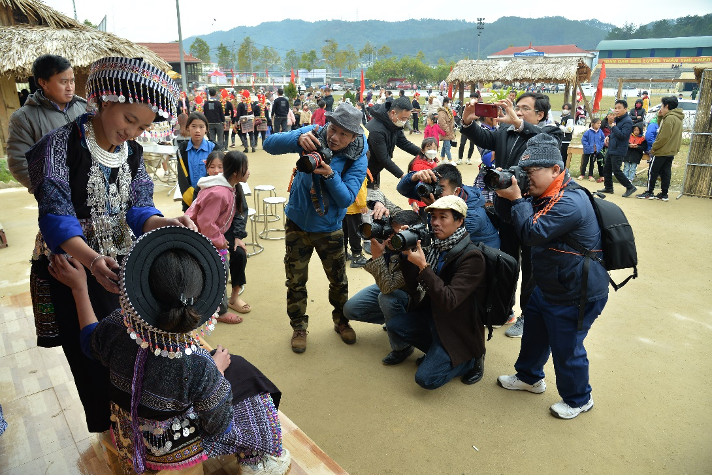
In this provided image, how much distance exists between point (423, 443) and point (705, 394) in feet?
6.46

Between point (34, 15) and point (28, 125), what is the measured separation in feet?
26.6

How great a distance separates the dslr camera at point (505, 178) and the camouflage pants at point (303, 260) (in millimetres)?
1260

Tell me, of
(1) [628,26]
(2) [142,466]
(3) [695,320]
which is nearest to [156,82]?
(2) [142,466]

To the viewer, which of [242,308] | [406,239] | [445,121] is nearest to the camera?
[406,239]

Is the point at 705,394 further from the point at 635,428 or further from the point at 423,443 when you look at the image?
the point at 423,443

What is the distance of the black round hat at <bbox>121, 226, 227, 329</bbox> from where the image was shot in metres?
1.37

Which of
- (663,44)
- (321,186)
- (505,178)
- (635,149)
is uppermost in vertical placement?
(663,44)

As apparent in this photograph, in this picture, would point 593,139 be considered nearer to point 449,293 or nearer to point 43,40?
point 449,293

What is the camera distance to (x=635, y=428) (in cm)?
268

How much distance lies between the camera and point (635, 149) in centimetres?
874

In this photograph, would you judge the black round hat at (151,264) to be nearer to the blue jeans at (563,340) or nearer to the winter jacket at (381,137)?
the blue jeans at (563,340)

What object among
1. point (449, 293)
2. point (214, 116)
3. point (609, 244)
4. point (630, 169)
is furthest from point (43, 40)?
point (630, 169)

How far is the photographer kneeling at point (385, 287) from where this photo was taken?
3.10 meters

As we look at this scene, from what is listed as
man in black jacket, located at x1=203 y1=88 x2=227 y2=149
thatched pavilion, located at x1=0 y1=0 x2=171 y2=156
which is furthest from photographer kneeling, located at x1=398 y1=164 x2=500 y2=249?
man in black jacket, located at x1=203 y1=88 x2=227 y2=149
